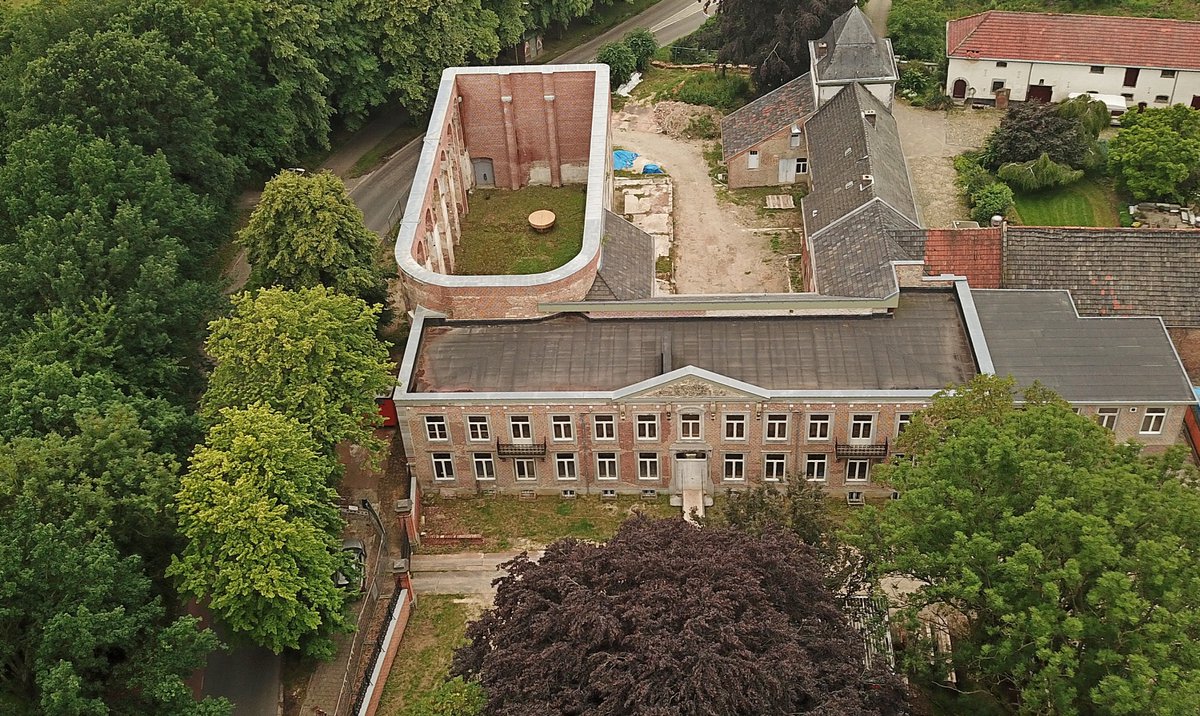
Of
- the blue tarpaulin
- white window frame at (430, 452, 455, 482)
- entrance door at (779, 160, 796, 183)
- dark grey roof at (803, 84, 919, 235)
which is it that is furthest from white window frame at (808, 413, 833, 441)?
the blue tarpaulin

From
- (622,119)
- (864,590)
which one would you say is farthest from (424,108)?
(864,590)

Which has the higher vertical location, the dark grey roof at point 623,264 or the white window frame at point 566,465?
the dark grey roof at point 623,264

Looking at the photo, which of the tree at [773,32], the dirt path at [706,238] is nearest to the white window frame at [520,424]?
the dirt path at [706,238]

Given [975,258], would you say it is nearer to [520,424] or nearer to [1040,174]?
[1040,174]

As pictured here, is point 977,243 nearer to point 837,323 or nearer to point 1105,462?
point 837,323

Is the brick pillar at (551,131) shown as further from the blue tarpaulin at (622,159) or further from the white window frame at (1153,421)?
the white window frame at (1153,421)

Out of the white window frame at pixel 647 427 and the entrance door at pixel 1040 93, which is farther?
the entrance door at pixel 1040 93
